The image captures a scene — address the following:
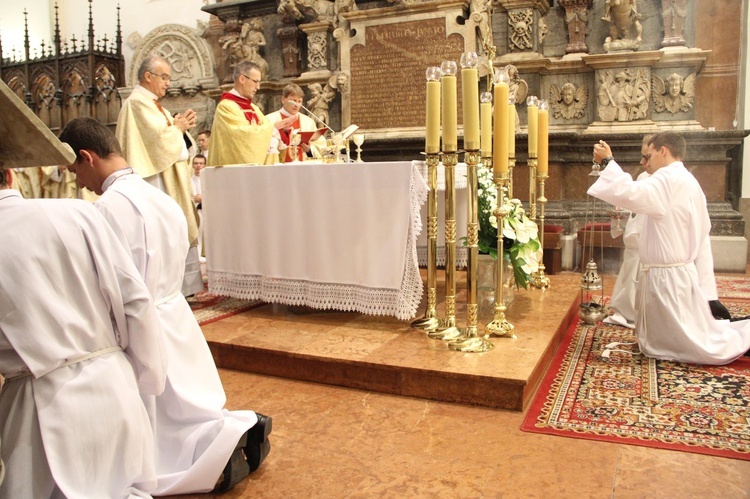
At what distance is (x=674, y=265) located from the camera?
3.89 m

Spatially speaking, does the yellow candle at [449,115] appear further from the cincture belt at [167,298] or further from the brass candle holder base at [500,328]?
the cincture belt at [167,298]

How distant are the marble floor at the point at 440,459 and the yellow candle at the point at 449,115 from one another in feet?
4.01

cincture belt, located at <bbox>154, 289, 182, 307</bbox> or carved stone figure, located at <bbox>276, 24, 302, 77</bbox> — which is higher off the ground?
carved stone figure, located at <bbox>276, 24, 302, 77</bbox>

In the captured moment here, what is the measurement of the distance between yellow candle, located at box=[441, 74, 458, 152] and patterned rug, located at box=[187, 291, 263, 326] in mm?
2049

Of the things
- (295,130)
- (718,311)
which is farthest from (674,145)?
(295,130)

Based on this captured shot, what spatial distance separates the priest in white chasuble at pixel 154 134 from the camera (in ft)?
16.2

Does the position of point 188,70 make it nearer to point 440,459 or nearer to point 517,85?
point 517,85

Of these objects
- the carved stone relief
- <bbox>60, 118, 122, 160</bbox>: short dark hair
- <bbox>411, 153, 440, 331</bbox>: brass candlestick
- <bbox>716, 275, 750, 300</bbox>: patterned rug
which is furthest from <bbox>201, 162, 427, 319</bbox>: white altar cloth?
the carved stone relief

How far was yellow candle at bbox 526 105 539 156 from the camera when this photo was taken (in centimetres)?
491

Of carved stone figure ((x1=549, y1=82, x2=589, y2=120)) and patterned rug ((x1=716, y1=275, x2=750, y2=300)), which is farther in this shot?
carved stone figure ((x1=549, y1=82, x2=589, y2=120))

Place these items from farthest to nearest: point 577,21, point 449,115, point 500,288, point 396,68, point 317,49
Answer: point 317,49 → point 396,68 → point 577,21 → point 500,288 → point 449,115

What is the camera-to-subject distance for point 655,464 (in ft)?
8.23

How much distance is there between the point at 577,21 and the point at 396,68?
207 centimetres

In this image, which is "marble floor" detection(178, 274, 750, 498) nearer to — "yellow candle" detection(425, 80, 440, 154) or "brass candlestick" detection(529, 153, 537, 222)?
"yellow candle" detection(425, 80, 440, 154)
